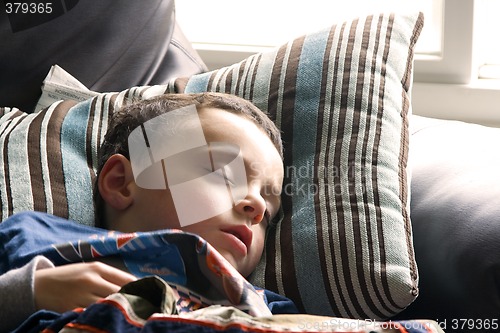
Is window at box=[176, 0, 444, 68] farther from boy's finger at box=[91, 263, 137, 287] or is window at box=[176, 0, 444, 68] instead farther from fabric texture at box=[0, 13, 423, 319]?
boy's finger at box=[91, 263, 137, 287]

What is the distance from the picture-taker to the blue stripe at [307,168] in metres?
1.25

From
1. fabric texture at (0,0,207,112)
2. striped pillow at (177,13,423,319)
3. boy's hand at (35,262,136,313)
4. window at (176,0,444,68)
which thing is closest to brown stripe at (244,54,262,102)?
→ striped pillow at (177,13,423,319)

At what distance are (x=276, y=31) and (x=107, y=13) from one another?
0.60 metres

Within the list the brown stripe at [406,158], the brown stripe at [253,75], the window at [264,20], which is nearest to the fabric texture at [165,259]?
the brown stripe at [406,158]

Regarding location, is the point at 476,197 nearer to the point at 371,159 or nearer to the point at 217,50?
the point at 371,159

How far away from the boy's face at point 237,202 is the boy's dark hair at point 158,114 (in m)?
0.02

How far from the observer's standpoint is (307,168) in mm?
1328

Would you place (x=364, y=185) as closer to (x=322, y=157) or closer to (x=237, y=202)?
(x=322, y=157)

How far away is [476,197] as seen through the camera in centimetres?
121

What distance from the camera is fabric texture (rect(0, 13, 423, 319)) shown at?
1.23 meters

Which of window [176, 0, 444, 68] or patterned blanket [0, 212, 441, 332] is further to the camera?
window [176, 0, 444, 68]

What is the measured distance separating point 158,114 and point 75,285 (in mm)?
380

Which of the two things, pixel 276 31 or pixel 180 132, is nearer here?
pixel 180 132

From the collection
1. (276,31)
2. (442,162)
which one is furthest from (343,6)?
(442,162)
